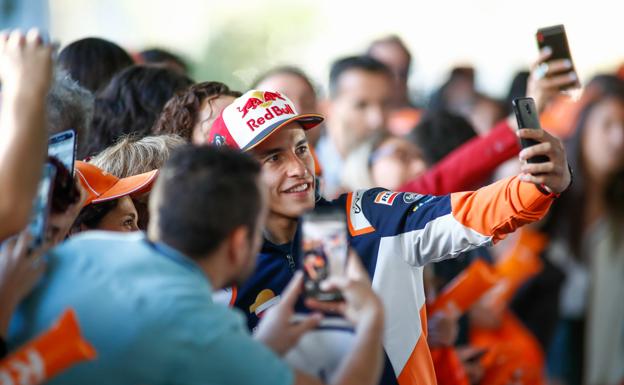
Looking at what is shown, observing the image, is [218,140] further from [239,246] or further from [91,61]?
[91,61]

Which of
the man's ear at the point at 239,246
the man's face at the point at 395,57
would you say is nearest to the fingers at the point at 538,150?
the man's ear at the point at 239,246

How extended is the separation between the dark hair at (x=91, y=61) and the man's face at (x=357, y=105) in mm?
2046

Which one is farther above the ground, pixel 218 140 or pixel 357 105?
pixel 218 140

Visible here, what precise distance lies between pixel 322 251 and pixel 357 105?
14.9ft

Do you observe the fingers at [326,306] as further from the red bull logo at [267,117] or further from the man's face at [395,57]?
the man's face at [395,57]

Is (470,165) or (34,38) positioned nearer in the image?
(34,38)

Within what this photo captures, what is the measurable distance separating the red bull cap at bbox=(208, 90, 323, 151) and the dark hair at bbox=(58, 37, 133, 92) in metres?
1.54

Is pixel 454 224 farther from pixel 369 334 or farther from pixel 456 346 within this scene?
pixel 456 346

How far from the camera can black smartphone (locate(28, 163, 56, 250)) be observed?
2.57 metres

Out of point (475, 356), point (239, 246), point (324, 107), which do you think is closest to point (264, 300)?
point (239, 246)

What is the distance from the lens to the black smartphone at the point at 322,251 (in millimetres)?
2523

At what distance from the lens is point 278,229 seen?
3535mm

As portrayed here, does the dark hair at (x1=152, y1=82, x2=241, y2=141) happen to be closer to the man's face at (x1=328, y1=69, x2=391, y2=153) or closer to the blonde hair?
the blonde hair

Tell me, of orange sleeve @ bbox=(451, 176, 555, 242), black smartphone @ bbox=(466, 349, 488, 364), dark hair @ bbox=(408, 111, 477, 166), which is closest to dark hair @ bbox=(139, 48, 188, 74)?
dark hair @ bbox=(408, 111, 477, 166)
